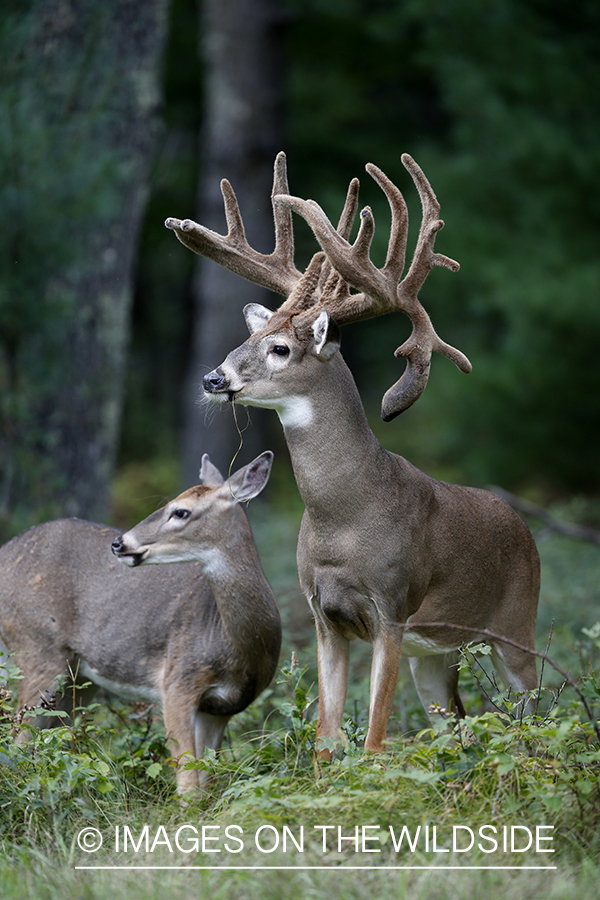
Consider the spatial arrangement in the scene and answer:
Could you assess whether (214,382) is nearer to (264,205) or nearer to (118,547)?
(118,547)

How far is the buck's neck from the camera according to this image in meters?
4.36

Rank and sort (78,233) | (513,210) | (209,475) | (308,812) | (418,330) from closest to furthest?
(308,812), (418,330), (209,475), (78,233), (513,210)

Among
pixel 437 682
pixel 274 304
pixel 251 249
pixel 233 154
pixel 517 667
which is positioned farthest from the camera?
pixel 274 304

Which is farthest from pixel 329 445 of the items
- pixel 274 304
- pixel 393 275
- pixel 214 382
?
pixel 274 304

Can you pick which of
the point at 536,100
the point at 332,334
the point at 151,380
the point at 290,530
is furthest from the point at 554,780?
the point at 151,380

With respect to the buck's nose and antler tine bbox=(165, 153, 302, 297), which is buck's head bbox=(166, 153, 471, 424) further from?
the buck's nose

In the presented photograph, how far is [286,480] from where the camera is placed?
721 inches

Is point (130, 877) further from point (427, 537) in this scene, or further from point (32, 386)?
point (32, 386)

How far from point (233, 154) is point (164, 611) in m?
9.05

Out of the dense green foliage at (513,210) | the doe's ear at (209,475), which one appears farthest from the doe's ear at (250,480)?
the dense green foliage at (513,210)

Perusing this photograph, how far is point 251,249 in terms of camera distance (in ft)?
16.3

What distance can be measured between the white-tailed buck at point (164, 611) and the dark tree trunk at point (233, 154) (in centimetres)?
751

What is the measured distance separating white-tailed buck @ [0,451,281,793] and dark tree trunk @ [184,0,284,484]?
24.6 feet

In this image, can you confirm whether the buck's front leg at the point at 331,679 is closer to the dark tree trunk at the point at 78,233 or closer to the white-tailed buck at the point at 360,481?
the white-tailed buck at the point at 360,481
